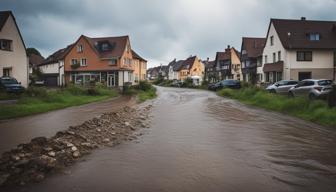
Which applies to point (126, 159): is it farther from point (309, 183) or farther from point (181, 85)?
point (181, 85)

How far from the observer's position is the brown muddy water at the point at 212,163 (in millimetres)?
8328

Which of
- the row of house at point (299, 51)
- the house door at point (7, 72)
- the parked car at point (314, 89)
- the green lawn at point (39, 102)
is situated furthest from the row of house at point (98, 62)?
the parked car at point (314, 89)

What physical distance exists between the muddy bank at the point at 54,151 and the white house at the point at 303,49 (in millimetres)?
36257

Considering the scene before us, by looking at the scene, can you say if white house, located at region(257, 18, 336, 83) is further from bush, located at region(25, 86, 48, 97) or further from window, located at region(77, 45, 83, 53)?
bush, located at region(25, 86, 48, 97)

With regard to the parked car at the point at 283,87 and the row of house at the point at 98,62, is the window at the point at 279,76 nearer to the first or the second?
the parked car at the point at 283,87

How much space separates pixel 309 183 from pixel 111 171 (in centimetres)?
474

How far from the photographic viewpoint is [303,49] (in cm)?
4788

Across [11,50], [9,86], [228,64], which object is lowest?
[9,86]

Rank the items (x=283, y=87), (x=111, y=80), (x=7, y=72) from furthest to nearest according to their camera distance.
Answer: (x=111, y=80), (x=7, y=72), (x=283, y=87)

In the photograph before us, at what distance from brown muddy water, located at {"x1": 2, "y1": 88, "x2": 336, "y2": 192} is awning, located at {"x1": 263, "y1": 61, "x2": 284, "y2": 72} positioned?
34.1 meters

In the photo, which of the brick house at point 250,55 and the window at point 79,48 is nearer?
the window at point 79,48

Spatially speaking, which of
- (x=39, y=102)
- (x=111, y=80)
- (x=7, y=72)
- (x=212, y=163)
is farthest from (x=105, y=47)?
(x=212, y=163)

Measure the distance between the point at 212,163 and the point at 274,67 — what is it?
43.3m

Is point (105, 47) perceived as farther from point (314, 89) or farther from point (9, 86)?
point (314, 89)
